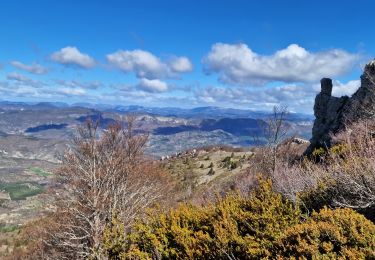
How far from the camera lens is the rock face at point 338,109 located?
3206 centimetres

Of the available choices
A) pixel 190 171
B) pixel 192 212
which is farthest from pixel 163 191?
pixel 192 212

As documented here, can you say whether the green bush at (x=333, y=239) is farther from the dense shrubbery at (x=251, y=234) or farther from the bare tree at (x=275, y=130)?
the bare tree at (x=275, y=130)

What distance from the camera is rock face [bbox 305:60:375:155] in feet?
105

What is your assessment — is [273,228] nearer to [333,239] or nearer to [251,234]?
[251,234]

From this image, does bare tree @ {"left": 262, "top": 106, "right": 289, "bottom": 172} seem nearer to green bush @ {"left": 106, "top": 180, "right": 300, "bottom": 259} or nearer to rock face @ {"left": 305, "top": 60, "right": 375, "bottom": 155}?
rock face @ {"left": 305, "top": 60, "right": 375, "bottom": 155}

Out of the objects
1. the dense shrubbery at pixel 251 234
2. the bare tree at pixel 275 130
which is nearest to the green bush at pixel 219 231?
the dense shrubbery at pixel 251 234

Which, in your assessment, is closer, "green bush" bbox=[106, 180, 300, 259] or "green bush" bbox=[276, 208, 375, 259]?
"green bush" bbox=[276, 208, 375, 259]

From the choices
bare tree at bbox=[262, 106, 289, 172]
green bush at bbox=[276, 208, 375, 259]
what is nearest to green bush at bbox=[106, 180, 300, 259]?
green bush at bbox=[276, 208, 375, 259]

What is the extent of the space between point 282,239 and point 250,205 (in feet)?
9.31

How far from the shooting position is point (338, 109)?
3838cm

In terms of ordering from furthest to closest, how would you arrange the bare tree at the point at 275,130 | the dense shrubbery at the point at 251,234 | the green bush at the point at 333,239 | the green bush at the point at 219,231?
the bare tree at the point at 275,130
the green bush at the point at 219,231
the dense shrubbery at the point at 251,234
the green bush at the point at 333,239

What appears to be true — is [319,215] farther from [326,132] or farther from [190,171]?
[190,171]

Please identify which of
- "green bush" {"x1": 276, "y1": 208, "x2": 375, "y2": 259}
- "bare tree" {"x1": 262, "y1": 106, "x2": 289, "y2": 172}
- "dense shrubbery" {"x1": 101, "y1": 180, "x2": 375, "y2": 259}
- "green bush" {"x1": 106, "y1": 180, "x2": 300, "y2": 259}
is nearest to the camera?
"green bush" {"x1": 276, "y1": 208, "x2": 375, "y2": 259}

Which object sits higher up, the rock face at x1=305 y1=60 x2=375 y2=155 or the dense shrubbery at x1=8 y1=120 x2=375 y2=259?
the rock face at x1=305 y1=60 x2=375 y2=155
